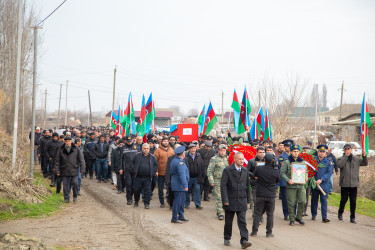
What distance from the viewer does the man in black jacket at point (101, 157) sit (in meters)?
18.1

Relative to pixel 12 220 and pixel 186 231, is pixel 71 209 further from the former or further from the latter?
pixel 186 231

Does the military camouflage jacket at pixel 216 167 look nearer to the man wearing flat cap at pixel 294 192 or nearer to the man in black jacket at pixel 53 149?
the man wearing flat cap at pixel 294 192

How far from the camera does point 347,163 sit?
11.5 metres

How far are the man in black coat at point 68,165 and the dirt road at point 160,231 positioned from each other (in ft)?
2.91

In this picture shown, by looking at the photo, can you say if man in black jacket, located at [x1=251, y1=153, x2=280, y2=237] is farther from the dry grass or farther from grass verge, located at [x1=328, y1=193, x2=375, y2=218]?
the dry grass

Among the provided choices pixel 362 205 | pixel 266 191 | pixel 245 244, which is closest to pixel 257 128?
pixel 362 205

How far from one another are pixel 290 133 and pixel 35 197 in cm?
1739

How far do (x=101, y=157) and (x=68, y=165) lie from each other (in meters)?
5.14

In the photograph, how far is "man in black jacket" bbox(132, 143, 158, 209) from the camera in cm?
1218

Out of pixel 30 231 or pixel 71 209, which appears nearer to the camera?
pixel 30 231

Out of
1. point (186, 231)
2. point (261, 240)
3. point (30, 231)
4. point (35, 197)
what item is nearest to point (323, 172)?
point (261, 240)

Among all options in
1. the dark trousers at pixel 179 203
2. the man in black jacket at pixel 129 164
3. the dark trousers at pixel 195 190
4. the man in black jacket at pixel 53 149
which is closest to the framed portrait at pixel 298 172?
the dark trousers at pixel 179 203

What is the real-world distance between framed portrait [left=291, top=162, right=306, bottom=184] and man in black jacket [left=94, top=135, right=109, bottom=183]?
967 centimetres

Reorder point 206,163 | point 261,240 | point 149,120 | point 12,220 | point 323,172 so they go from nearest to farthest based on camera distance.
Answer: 1. point 261,240
2. point 12,220
3. point 323,172
4. point 206,163
5. point 149,120
